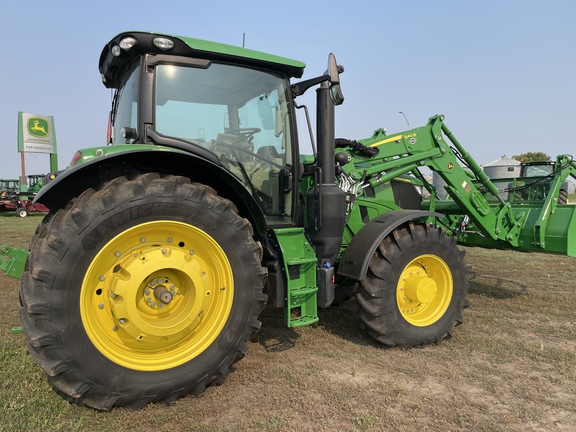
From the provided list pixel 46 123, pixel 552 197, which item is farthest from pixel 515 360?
pixel 46 123

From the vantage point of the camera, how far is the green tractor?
7.82 ft

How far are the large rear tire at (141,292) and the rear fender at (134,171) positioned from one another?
0.52 ft

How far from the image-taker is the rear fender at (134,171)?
250 centimetres

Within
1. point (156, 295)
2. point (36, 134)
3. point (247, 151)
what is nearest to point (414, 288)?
point (247, 151)

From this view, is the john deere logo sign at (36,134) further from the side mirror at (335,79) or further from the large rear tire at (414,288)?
the large rear tire at (414,288)

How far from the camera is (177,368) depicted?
2613mm

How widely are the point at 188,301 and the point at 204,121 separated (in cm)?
139

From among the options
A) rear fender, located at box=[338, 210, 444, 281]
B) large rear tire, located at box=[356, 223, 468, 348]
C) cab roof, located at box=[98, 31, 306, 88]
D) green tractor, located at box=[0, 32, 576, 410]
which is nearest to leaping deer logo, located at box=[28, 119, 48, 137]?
green tractor, located at box=[0, 32, 576, 410]

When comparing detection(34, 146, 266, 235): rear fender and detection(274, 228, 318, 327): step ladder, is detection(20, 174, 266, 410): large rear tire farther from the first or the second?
detection(274, 228, 318, 327): step ladder

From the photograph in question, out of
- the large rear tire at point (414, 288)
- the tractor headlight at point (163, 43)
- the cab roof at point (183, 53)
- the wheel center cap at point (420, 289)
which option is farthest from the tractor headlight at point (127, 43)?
the wheel center cap at point (420, 289)

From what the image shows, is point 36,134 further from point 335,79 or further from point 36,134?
point 335,79

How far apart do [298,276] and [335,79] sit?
161cm

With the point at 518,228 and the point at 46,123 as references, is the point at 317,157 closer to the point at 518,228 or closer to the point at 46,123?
the point at 518,228

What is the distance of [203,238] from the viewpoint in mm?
2760
